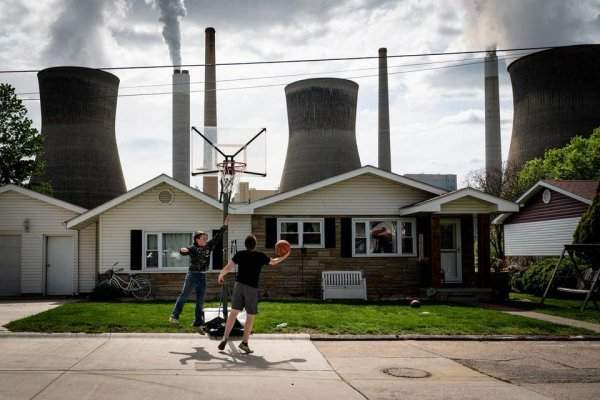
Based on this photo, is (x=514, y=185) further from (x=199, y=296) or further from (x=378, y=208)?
(x=199, y=296)

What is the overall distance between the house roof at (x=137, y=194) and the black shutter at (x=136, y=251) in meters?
1.19

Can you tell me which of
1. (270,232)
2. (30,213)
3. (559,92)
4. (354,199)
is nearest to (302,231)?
(270,232)

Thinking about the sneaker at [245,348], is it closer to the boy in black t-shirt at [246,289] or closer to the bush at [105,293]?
the boy in black t-shirt at [246,289]

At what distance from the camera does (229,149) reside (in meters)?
15.5

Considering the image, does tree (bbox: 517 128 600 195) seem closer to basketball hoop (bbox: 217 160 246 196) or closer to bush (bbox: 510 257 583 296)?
bush (bbox: 510 257 583 296)

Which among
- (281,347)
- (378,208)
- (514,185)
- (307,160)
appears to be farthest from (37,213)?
(514,185)

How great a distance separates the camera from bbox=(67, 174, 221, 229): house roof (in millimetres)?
21312

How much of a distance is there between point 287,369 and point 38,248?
56.5ft

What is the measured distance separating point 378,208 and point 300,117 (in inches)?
1070

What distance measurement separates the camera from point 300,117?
48281 millimetres

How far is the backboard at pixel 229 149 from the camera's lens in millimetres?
15539

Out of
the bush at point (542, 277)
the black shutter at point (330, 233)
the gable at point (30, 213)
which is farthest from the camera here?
the gable at point (30, 213)

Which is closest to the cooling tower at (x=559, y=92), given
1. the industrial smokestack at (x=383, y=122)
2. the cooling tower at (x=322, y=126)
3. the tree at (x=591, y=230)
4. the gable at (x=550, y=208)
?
the industrial smokestack at (x=383, y=122)

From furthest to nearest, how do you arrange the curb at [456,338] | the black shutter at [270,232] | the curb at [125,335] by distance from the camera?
1. the black shutter at [270,232]
2. the curb at [456,338]
3. the curb at [125,335]
